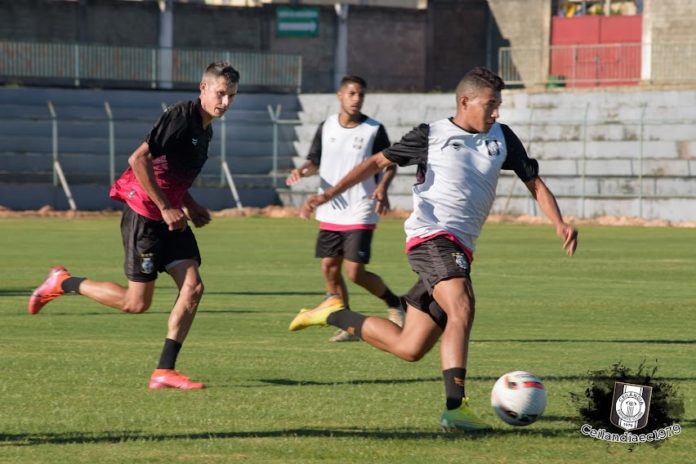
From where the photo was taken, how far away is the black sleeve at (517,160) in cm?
880

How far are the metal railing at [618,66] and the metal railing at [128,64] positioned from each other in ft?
24.5

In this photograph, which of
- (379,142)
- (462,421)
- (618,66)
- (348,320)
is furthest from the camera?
(618,66)

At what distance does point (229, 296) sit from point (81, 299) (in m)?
1.68

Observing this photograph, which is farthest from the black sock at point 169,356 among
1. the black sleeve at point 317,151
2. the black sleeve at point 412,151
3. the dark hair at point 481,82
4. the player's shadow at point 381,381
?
the black sleeve at point 317,151

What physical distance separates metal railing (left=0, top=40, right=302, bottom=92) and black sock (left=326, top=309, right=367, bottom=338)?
3440 cm

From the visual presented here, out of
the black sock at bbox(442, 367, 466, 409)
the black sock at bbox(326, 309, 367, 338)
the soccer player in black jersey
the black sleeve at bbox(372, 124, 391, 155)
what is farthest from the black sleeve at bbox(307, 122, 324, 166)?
the black sock at bbox(442, 367, 466, 409)

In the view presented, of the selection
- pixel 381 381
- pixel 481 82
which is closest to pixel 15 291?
pixel 381 381

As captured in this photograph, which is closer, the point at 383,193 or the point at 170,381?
the point at 170,381

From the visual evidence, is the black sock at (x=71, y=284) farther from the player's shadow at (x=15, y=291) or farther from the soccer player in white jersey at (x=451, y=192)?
the player's shadow at (x=15, y=291)

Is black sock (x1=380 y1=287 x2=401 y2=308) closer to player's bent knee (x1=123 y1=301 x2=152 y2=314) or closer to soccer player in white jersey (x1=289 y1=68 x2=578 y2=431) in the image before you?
player's bent knee (x1=123 y1=301 x2=152 y2=314)

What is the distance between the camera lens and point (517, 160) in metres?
8.83

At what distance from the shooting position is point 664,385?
30.5ft

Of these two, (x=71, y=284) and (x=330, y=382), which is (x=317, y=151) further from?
(x=330, y=382)

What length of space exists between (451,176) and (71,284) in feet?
13.0
